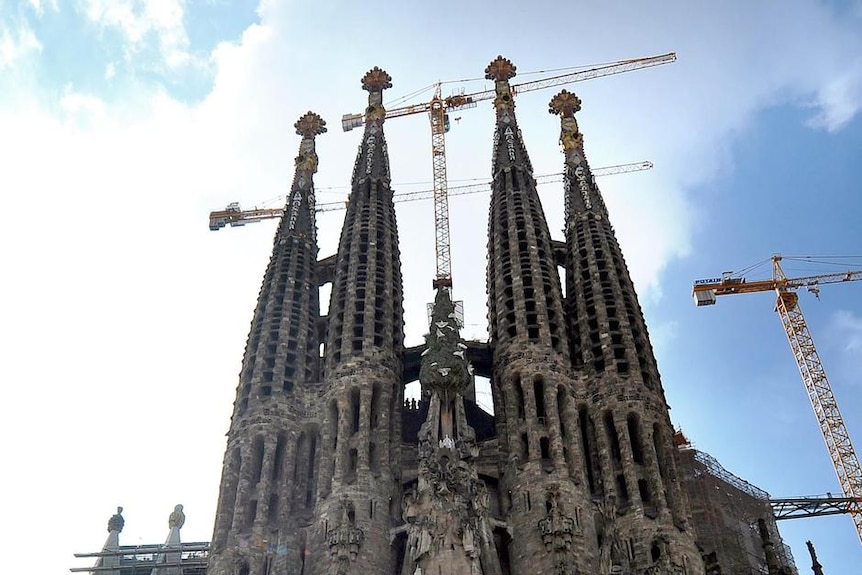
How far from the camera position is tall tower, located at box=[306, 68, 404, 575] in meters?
43.1

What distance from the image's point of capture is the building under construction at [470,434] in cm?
4203

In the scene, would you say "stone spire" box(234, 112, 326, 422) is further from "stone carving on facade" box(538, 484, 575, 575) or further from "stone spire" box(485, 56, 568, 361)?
"stone carving on facade" box(538, 484, 575, 575)

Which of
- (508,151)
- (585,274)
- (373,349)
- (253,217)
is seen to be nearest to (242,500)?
(373,349)

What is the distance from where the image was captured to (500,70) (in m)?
71.8

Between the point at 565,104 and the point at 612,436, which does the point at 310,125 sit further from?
the point at 612,436

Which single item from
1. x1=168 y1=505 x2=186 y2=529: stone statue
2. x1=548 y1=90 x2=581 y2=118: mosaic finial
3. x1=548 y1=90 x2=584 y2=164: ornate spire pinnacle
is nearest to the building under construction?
x1=168 y1=505 x2=186 y2=529: stone statue

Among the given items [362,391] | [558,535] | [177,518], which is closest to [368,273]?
[362,391]

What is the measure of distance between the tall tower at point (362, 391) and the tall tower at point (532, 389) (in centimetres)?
544

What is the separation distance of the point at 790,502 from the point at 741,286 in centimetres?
1926

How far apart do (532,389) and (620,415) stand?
4266mm

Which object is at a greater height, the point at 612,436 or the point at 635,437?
the point at 612,436

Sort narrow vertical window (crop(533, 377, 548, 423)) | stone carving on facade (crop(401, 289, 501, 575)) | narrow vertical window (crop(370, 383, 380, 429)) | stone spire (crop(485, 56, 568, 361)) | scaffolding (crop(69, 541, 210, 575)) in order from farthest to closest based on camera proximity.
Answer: scaffolding (crop(69, 541, 210, 575)), stone spire (crop(485, 56, 568, 361)), narrow vertical window (crop(370, 383, 380, 429)), narrow vertical window (crop(533, 377, 548, 423)), stone carving on facade (crop(401, 289, 501, 575))

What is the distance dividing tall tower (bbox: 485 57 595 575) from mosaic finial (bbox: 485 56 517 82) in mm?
11681

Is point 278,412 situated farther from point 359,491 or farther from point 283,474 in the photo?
point 359,491
